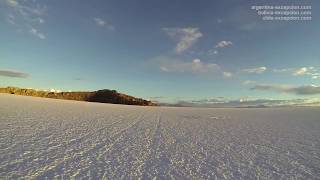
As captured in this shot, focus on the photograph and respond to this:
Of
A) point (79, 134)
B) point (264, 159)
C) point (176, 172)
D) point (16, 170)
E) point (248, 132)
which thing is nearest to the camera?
point (16, 170)

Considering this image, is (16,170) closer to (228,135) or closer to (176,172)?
(176,172)

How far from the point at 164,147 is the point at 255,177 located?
1377mm

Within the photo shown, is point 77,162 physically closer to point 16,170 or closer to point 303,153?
point 16,170

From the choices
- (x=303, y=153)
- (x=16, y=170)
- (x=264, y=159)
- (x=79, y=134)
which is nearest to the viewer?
(x=16, y=170)

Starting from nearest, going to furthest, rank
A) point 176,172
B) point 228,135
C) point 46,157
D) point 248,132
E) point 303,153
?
point 176,172
point 46,157
point 303,153
point 228,135
point 248,132

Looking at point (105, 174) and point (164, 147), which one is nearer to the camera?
point (105, 174)

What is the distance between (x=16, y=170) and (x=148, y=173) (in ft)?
3.86

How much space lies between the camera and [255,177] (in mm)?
2611

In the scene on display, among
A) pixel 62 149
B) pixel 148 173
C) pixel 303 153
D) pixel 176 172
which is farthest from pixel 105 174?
pixel 303 153

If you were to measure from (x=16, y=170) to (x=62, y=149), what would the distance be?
0.83 metres

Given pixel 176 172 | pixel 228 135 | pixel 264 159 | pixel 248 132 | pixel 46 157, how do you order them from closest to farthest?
pixel 176 172 → pixel 46 157 → pixel 264 159 → pixel 228 135 → pixel 248 132

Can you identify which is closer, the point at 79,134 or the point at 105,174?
the point at 105,174

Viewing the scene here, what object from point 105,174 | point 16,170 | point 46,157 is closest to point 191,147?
point 105,174

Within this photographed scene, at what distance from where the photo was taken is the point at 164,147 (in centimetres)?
371
